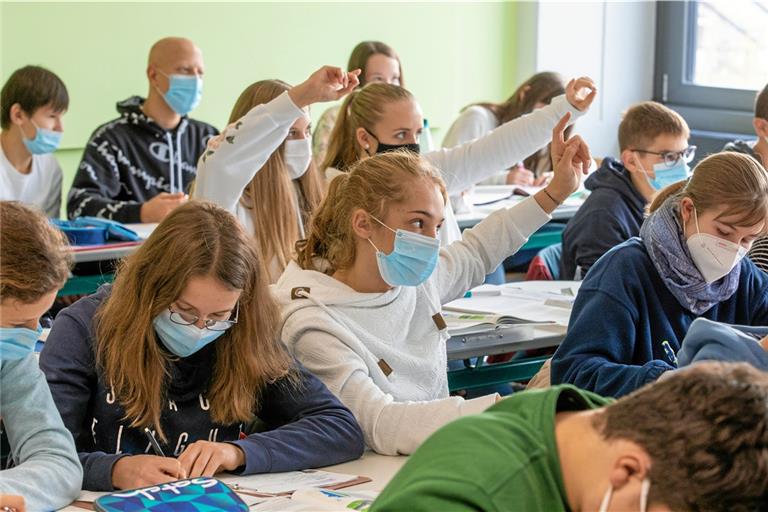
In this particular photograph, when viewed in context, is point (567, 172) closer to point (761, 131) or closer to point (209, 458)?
point (209, 458)

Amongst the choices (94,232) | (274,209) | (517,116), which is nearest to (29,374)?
(274,209)

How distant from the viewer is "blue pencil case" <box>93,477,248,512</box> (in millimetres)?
1913

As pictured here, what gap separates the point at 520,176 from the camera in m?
5.95

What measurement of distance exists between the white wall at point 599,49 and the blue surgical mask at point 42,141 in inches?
138

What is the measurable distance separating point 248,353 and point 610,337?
2.51 feet

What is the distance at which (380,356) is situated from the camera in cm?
258

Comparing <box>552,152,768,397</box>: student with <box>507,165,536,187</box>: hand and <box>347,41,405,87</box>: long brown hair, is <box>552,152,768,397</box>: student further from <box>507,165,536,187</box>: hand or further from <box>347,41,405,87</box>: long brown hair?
<box>507,165,536,187</box>: hand

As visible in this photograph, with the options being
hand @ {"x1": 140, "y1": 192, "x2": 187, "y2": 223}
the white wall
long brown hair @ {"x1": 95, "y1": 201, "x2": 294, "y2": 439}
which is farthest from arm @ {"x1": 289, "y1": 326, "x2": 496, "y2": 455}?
the white wall

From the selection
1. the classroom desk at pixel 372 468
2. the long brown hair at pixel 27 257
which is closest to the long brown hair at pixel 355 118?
the classroom desk at pixel 372 468

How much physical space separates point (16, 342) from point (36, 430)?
0.17 m

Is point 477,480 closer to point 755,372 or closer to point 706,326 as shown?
point 755,372

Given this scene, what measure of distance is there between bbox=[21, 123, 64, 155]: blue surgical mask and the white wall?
3509 millimetres

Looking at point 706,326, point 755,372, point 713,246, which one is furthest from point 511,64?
point 755,372

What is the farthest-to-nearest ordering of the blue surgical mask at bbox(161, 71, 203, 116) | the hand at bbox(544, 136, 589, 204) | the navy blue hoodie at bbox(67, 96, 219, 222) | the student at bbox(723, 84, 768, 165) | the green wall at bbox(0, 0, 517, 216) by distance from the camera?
the green wall at bbox(0, 0, 517, 216)
the blue surgical mask at bbox(161, 71, 203, 116)
the navy blue hoodie at bbox(67, 96, 219, 222)
the student at bbox(723, 84, 768, 165)
the hand at bbox(544, 136, 589, 204)
